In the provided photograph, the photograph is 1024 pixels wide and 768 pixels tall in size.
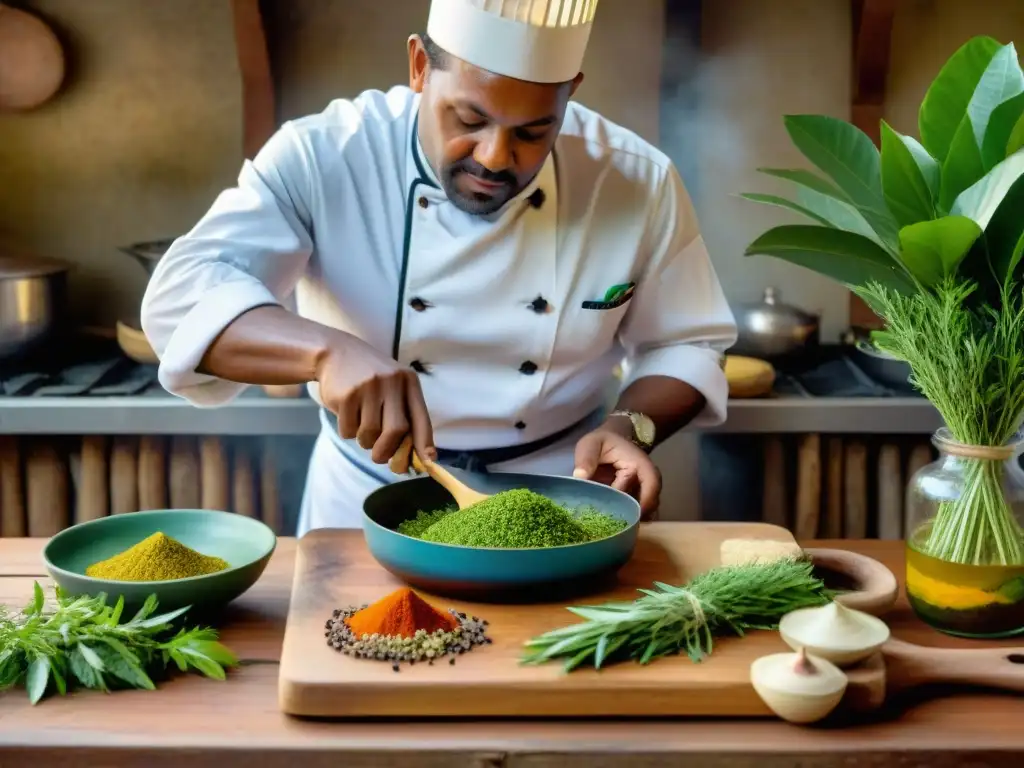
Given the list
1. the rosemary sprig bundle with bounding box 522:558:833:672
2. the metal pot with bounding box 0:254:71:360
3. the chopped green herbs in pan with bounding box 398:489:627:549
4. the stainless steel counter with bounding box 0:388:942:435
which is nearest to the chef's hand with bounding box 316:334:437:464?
the chopped green herbs in pan with bounding box 398:489:627:549

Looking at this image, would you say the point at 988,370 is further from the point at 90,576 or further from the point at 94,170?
the point at 94,170

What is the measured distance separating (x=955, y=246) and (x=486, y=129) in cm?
71

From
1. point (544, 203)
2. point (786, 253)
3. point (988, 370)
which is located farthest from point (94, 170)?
point (988, 370)

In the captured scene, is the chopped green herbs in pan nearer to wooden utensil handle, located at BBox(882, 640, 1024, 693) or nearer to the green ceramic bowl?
the green ceramic bowl

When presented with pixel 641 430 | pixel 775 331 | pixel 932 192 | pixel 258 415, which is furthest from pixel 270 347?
pixel 775 331

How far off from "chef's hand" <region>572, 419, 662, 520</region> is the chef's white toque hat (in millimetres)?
574

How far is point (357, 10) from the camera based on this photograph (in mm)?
3385

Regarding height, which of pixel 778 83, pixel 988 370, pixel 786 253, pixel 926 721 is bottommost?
pixel 926 721

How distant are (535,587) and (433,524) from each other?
0.23 metres

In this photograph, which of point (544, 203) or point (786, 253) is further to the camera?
point (544, 203)

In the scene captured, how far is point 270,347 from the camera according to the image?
1680 mm

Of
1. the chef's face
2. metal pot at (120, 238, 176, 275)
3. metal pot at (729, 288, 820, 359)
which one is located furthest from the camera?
metal pot at (729, 288, 820, 359)

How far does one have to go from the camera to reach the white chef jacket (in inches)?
79.0

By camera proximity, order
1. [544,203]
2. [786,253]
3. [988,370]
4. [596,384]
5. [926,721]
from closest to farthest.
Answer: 1. [926,721]
2. [988,370]
3. [786,253]
4. [544,203]
5. [596,384]
